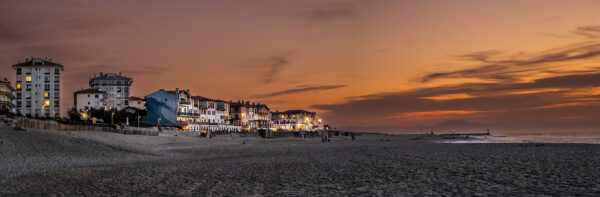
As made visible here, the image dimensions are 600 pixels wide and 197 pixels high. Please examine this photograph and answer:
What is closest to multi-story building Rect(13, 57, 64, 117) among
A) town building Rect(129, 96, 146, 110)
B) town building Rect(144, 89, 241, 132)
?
town building Rect(129, 96, 146, 110)

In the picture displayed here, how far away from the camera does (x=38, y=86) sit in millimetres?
149125

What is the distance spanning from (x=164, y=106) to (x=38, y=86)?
177 feet

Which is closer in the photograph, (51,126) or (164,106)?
(51,126)

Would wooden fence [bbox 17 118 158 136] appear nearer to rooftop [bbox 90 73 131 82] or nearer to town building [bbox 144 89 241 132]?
town building [bbox 144 89 241 132]

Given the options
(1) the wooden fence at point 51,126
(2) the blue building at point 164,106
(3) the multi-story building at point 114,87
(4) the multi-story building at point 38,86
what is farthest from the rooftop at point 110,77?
(1) the wooden fence at point 51,126

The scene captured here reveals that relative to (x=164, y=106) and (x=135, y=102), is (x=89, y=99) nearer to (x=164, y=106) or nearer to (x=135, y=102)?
(x=135, y=102)

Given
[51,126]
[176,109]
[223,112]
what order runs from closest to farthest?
[51,126]
[176,109]
[223,112]

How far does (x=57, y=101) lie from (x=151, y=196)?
515 feet

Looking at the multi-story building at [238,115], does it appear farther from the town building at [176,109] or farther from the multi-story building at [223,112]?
the town building at [176,109]

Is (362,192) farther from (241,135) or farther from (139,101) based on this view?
(139,101)

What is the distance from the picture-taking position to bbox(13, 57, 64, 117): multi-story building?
148000 mm

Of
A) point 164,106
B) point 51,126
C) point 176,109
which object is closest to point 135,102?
point 164,106

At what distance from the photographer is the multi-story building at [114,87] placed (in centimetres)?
18038

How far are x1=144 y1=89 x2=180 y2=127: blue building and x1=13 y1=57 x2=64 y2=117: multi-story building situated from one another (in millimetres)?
42736
